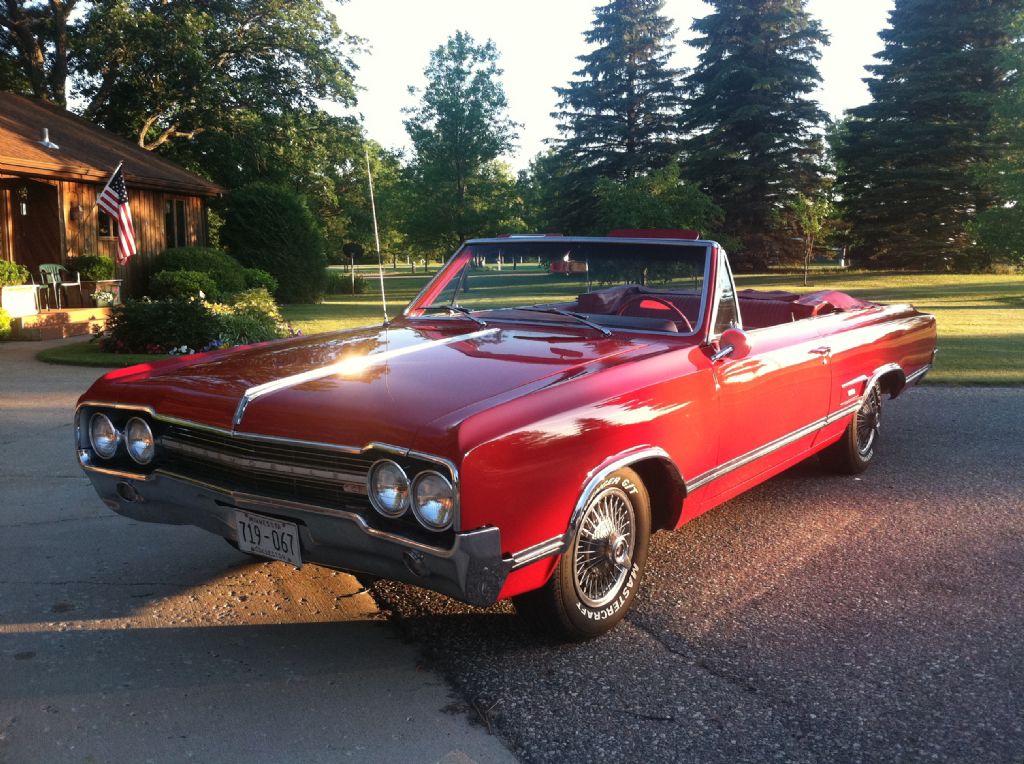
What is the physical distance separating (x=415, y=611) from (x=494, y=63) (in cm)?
5023

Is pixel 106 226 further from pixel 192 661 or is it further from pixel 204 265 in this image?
pixel 192 661

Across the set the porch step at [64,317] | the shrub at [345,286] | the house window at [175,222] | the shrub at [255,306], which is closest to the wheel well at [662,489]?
the shrub at [255,306]

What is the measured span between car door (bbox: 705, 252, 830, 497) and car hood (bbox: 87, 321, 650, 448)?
54cm

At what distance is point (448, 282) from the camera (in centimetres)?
496

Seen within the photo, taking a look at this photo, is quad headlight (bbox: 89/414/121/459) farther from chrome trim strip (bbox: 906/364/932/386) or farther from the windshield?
chrome trim strip (bbox: 906/364/932/386)

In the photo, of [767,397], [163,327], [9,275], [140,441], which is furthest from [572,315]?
[9,275]

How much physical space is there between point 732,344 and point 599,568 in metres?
Answer: 1.27

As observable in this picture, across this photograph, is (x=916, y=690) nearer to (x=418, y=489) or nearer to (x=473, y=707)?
(x=473, y=707)

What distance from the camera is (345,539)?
2963 millimetres

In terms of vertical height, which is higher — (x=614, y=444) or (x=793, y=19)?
(x=793, y=19)

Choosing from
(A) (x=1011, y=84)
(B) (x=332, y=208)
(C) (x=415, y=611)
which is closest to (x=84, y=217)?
(C) (x=415, y=611)

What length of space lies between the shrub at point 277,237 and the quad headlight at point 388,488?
79.4 ft

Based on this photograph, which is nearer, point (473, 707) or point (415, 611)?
point (473, 707)

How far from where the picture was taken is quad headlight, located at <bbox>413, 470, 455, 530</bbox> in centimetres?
279
